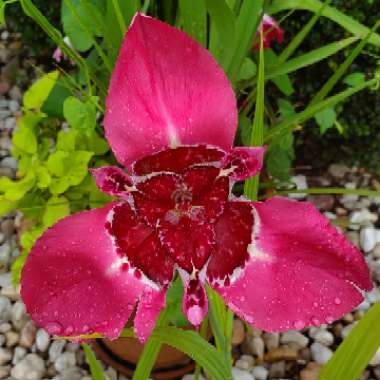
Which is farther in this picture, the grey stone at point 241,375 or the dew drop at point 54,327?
the grey stone at point 241,375

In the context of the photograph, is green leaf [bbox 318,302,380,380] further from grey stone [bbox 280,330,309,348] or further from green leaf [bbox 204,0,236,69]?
grey stone [bbox 280,330,309,348]

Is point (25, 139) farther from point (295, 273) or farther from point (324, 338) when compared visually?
point (324, 338)

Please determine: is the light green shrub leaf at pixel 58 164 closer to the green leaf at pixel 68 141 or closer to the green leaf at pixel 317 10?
the green leaf at pixel 68 141

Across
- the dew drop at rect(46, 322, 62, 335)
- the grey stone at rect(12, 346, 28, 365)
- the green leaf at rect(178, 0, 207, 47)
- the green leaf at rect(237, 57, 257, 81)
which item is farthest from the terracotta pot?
the dew drop at rect(46, 322, 62, 335)

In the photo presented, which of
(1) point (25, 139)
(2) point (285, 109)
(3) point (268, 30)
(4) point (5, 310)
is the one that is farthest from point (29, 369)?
(3) point (268, 30)

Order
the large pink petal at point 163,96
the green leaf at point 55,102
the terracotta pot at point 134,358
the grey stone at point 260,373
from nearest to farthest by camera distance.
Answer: the large pink petal at point 163,96, the green leaf at point 55,102, the terracotta pot at point 134,358, the grey stone at point 260,373

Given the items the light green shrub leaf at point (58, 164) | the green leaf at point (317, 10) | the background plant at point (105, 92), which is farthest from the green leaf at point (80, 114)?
the green leaf at point (317, 10)
